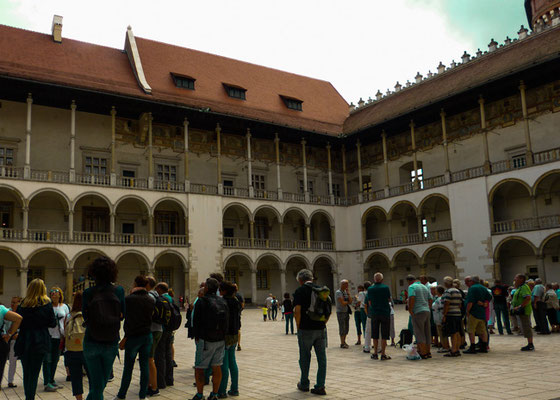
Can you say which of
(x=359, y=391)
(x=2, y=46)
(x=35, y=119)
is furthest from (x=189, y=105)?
(x=359, y=391)

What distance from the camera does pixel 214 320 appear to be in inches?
261

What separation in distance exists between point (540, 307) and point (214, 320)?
9.95m

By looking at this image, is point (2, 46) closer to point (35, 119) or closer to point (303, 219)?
point (35, 119)

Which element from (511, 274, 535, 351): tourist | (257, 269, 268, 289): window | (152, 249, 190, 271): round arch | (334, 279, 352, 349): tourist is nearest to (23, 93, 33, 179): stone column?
(152, 249, 190, 271): round arch

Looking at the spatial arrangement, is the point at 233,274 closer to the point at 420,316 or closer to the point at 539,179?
the point at 539,179

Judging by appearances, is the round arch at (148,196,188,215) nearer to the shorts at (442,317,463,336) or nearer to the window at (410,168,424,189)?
the window at (410,168,424,189)

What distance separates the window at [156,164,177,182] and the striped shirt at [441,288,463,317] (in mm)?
24184

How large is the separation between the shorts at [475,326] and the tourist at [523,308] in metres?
0.85

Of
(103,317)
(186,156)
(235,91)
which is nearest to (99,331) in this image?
(103,317)

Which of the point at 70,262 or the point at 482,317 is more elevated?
the point at 70,262

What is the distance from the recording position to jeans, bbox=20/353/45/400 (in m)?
6.12

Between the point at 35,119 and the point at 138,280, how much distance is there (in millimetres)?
25926

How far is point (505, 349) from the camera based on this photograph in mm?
10773

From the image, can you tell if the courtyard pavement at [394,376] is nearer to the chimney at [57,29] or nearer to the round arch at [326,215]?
the round arch at [326,215]
